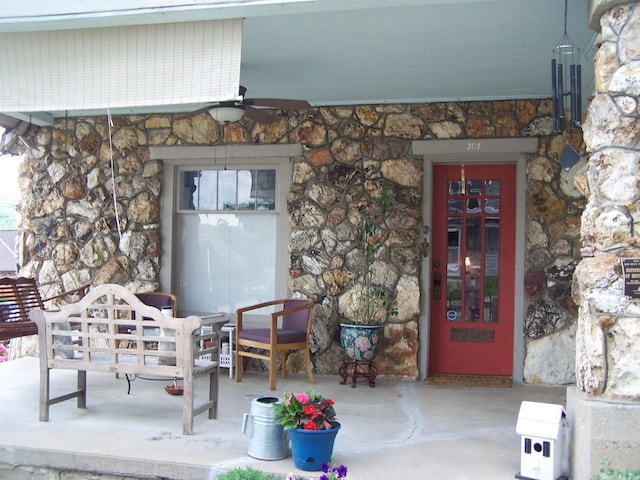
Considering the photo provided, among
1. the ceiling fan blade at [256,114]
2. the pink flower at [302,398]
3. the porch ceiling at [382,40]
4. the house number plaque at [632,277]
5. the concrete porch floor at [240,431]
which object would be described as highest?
the porch ceiling at [382,40]

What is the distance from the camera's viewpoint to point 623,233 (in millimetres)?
3002

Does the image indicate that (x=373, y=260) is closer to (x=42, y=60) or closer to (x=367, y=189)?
(x=367, y=189)

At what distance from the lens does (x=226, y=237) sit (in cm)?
622

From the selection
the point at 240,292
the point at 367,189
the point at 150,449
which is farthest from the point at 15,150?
the point at 150,449

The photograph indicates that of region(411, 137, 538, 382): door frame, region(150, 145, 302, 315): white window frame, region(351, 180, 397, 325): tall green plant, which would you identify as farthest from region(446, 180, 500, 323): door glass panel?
region(150, 145, 302, 315): white window frame

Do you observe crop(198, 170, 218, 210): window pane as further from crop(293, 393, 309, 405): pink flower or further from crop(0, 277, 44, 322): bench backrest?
crop(293, 393, 309, 405): pink flower

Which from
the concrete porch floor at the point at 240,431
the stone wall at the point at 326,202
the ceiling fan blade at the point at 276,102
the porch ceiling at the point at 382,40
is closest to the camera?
the concrete porch floor at the point at 240,431

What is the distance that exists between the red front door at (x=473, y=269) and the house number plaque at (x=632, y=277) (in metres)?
2.68

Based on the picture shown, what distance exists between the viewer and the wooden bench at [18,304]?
4.85 metres

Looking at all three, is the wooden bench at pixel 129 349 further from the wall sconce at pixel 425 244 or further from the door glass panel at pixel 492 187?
the door glass panel at pixel 492 187

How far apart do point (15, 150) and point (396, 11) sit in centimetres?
460

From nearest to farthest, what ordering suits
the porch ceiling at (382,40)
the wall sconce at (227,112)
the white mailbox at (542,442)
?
1. the white mailbox at (542,442)
2. the porch ceiling at (382,40)
3. the wall sconce at (227,112)

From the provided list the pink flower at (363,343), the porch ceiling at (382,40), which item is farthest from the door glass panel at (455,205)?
the pink flower at (363,343)

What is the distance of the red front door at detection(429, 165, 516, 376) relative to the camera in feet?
18.6
